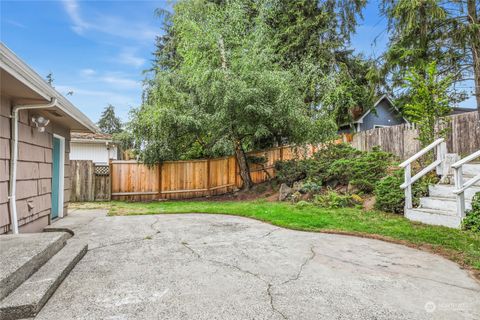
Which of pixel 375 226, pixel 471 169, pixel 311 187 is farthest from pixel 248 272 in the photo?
pixel 471 169

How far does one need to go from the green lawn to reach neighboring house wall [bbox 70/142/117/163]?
326 inches

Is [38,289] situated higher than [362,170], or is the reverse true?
[362,170]

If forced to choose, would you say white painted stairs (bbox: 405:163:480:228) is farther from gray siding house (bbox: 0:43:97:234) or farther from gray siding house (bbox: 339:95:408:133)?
gray siding house (bbox: 339:95:408:133)

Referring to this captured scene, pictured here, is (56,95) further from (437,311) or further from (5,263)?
(437,311)

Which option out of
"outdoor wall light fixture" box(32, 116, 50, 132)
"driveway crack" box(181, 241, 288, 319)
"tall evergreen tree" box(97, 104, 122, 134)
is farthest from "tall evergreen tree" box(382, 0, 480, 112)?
"tall evergreen tree" box(97, 104, 122, 134)

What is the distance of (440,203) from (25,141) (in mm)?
7215

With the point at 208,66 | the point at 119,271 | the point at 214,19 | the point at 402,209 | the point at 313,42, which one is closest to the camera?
the point at 119,271

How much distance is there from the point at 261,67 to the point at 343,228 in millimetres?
6328

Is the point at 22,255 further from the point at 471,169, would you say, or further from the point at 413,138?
the point at 471,169

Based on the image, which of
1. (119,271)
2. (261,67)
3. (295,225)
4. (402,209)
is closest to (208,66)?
(261,67)

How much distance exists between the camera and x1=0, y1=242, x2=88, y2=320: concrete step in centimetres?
203

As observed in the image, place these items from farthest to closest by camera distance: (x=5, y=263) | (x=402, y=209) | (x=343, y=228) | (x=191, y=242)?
(x=402, y=209) < (x=343, y=228) < (x=191, y=242) < (x=5, y=263)

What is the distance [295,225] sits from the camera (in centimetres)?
525

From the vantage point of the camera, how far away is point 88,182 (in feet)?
32.2
